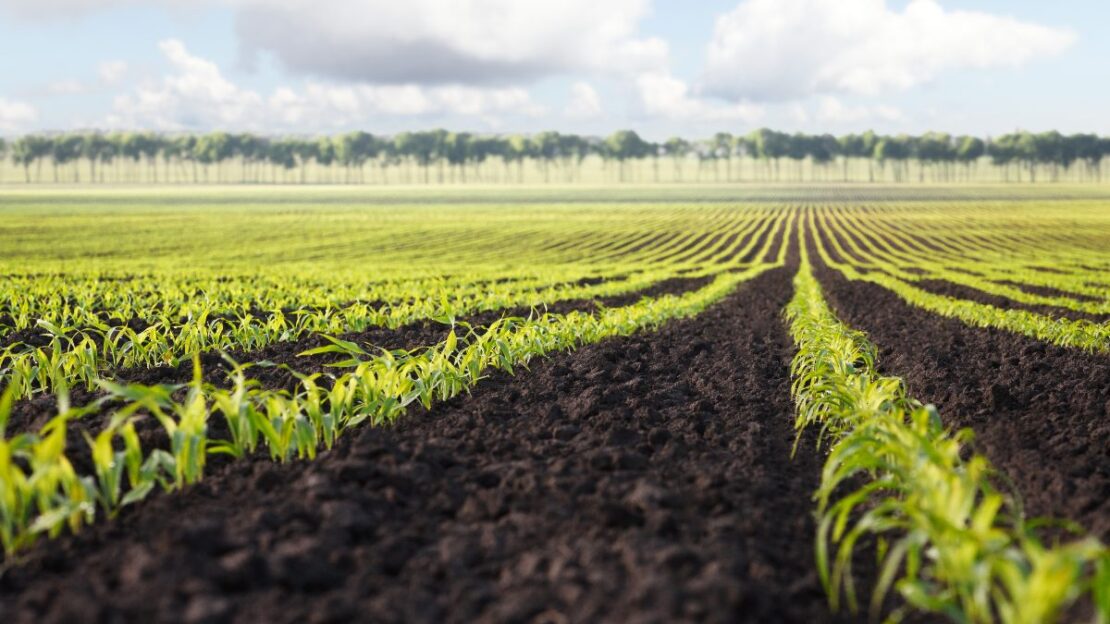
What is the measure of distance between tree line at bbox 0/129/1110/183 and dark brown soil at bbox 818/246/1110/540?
174 meters

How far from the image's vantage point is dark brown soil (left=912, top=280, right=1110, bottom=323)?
15937 millimetres

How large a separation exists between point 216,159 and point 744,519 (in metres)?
189

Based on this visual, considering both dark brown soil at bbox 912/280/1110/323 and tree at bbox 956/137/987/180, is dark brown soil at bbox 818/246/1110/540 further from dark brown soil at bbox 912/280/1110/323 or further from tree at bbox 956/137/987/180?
tree at bbox 956/137/987/180

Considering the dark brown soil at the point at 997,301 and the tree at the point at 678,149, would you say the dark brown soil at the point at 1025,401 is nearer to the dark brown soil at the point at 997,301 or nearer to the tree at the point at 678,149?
the dark brown soil at the point at 997,301

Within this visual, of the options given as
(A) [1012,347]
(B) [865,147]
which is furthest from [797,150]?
(A) [1012,347]

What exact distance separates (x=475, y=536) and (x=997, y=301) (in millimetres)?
19125

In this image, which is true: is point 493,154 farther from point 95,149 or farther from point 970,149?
point 970,149

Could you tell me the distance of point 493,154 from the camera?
18338 cm

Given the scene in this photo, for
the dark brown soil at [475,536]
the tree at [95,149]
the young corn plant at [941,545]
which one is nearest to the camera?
the young corn plant at [941,545]

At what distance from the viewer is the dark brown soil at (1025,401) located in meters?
4.65

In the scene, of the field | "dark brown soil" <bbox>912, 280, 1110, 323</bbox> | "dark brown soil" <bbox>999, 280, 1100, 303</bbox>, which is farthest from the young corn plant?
"dark brown soil" <bbox>999, 280, 1100, 303</bbox>

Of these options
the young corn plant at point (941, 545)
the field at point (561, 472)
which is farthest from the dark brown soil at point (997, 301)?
the young corn plant at point (941, 545)

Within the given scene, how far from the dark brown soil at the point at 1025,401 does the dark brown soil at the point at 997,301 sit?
4433mm

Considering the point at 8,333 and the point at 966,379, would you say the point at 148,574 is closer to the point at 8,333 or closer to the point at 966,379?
the point at 966,379
